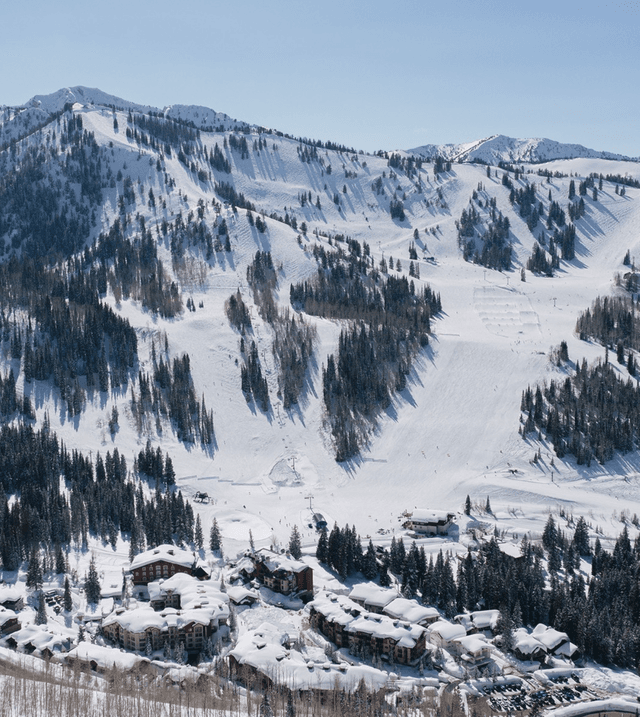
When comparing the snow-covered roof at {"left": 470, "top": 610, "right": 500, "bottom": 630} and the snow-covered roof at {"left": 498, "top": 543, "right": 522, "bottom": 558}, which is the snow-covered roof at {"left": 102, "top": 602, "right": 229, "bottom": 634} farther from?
the snow-covered roof at {"left": 498, "top": 543, "right": 522, "bottom": 558}

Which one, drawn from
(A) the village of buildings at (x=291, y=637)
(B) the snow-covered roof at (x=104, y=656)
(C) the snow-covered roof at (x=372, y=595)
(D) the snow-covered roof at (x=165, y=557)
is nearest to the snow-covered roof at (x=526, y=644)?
(A) the village of buildings at (x=291, y=637)

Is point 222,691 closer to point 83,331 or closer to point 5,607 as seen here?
point 5,607

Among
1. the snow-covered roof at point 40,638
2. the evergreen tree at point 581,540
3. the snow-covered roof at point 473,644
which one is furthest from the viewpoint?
the evergreen tree at point 581,540

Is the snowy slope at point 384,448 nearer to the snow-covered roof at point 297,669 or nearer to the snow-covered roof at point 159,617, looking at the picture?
the snow-covered roof at point 159,617

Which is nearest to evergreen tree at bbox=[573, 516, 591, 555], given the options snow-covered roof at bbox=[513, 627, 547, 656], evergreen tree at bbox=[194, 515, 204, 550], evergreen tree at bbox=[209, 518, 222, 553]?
snow-covered roof at bbox=[513, 627, 547, 656]

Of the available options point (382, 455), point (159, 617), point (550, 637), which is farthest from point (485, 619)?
point (382, 455)

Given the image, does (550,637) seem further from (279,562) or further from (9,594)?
(9,594)
